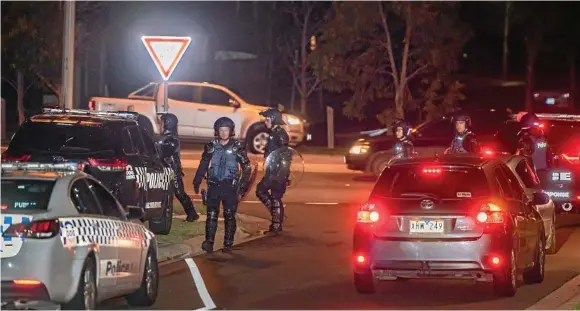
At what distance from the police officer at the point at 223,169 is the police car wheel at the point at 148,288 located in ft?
12.7

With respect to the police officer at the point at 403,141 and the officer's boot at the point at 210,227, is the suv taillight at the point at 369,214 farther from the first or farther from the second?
the police officer at the point at 403,141

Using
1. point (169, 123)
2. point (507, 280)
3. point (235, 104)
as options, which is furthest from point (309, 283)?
point (235, 104)

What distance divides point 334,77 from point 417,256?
80.8ft

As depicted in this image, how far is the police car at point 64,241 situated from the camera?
30.1ft

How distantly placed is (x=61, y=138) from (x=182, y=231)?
329cm

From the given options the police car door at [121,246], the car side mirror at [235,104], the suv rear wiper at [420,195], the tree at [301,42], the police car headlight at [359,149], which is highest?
the tree at [301,42]

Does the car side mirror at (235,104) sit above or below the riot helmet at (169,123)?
above

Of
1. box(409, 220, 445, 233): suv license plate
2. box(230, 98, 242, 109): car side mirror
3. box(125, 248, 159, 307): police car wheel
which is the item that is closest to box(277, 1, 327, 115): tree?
box(230, 98, 242, 109): car side mirror

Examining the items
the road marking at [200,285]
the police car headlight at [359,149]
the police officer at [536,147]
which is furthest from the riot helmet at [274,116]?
the police car headlight at [359,149]

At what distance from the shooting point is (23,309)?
370 inches

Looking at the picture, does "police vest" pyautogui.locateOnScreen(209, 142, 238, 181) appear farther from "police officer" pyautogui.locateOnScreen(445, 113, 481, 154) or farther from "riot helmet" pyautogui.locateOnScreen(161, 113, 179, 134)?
"police officer" pyautogui.locateOnScreen(445, 113, 481, 154)

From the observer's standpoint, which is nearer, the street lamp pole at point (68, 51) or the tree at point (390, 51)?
the street lamp pole at point (68, 51)

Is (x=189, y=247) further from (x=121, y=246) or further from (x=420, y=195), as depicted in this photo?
(x=121, y=246)

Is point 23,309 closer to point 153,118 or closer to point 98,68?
point 153,118
